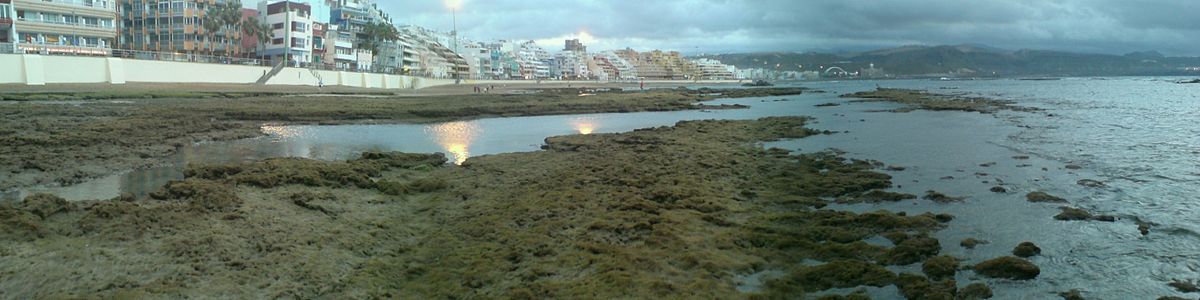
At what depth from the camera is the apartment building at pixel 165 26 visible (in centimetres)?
7331

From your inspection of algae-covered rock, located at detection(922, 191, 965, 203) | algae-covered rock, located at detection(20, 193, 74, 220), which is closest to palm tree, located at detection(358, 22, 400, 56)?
algae-covered rock, located at detection(20, 193, 74, 220)

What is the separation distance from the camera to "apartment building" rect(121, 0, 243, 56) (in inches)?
2886

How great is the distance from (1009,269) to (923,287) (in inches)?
66.8

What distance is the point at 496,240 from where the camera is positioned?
10.6 meters

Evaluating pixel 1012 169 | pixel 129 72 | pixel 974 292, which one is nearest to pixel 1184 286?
pixel 974 292

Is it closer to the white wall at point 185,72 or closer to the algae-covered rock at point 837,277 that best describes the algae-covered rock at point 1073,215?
the algae-covered rock at point 837,277

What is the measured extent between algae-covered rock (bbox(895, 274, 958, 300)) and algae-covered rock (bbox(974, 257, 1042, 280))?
96 cm

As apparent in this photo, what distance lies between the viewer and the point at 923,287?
8.66m

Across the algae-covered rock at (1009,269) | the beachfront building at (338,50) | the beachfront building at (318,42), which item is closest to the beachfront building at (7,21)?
the beachfront building at (318,42)

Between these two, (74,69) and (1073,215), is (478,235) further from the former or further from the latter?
(74,69)

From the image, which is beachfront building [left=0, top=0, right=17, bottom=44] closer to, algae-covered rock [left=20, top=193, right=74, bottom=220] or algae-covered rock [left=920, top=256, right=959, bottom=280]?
algae-covered rock [left=20, top=193, right=74, bottom=220]

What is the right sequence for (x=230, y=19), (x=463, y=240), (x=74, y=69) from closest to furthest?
(x=463, y=240)
(x=74, y=69)
(x=230, y=19)

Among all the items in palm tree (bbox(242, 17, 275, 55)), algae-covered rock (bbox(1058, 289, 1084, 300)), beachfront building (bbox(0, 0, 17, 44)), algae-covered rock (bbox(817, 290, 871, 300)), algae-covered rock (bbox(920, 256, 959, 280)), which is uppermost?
palm tree (bbox(242, 17, 275, 55))

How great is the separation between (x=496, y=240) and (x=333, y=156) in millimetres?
11772
